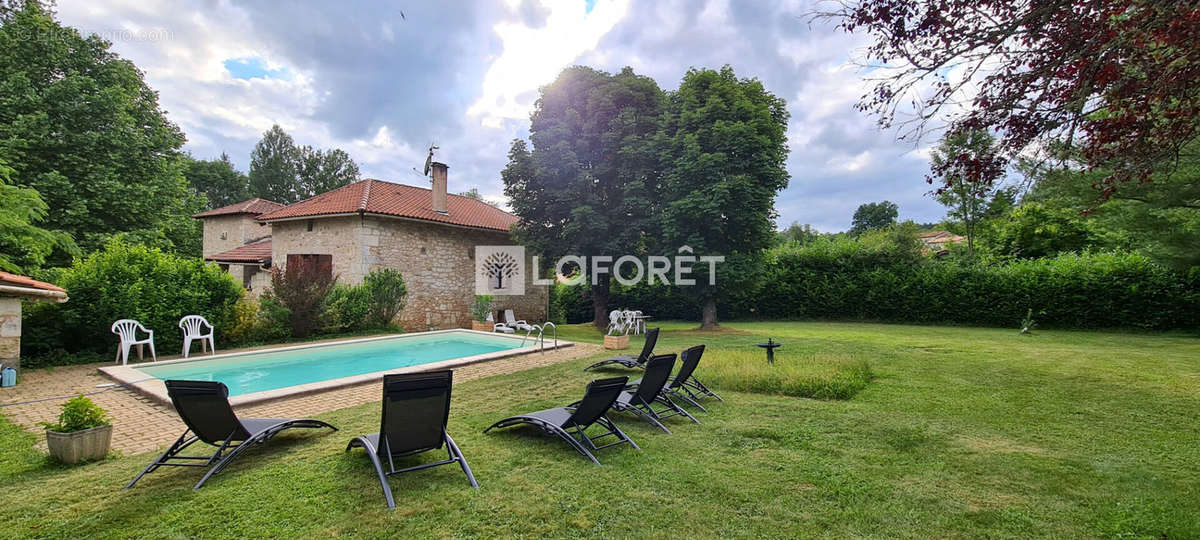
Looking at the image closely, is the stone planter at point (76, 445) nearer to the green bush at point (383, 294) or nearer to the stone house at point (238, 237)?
the green bush at point (383, 294)

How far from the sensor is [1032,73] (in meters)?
3.77

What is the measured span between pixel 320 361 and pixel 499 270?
9.24m

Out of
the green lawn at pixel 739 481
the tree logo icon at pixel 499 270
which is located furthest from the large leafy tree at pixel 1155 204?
the tree logo icon at pixel 499 270

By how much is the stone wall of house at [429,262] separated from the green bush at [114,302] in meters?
5.35

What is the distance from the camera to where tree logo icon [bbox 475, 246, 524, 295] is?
18.7 m

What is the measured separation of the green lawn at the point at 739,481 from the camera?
3.00 metres

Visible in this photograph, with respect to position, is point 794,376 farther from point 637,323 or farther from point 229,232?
point 229,232

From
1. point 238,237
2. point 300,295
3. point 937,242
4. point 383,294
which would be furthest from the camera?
point 937,242

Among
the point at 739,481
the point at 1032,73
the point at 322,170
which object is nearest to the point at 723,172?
the point at 1032,73

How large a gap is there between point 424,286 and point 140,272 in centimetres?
780

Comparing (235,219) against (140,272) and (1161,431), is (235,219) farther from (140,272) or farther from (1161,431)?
(1161,431)

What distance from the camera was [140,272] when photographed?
9547mm

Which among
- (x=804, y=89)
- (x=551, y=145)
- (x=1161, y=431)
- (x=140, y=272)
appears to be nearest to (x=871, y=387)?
(x=1161, y=431)

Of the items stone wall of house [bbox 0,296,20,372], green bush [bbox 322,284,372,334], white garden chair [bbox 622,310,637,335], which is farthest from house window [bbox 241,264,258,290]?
white garden chair [bbox 622,310,637,335]
